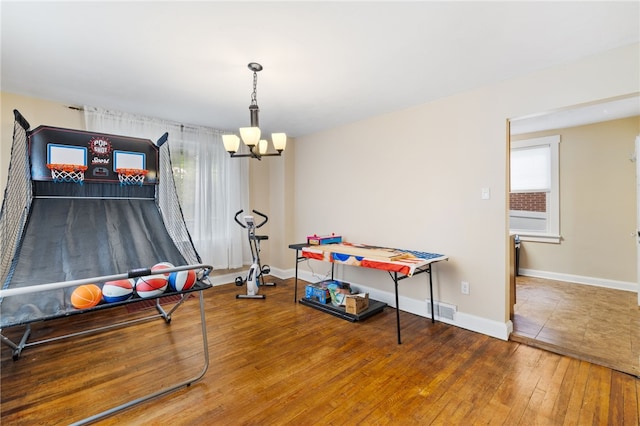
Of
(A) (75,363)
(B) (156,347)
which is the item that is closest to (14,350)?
(A) (75,363)

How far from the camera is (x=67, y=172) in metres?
2.46

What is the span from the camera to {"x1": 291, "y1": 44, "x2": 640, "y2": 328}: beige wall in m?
2.42

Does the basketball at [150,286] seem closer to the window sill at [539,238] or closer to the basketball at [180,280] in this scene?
the basketball at [180,280]

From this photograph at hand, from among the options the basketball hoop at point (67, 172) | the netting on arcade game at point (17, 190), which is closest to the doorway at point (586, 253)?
the basketball hoop at point (67, 172)

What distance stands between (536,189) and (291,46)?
4.74m

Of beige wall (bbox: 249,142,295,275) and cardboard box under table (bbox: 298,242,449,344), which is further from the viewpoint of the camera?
beige wall (bbox: 249,142,295,275)

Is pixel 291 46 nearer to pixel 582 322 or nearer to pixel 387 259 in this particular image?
pixel 387 259

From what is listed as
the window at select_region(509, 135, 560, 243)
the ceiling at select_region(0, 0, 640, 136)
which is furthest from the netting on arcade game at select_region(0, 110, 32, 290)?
the window at select_region(509, 135, 560, 243)

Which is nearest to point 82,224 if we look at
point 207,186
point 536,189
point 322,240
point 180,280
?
point 180,280

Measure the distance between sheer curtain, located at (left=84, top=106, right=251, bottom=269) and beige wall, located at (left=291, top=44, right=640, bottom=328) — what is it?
1642 millimetres

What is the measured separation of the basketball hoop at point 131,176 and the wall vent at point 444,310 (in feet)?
10.9

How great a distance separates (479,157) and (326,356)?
2.37m

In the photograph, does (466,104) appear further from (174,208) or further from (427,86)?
(174,208)

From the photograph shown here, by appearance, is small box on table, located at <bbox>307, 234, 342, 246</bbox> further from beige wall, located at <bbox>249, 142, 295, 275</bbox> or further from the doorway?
the doorway
